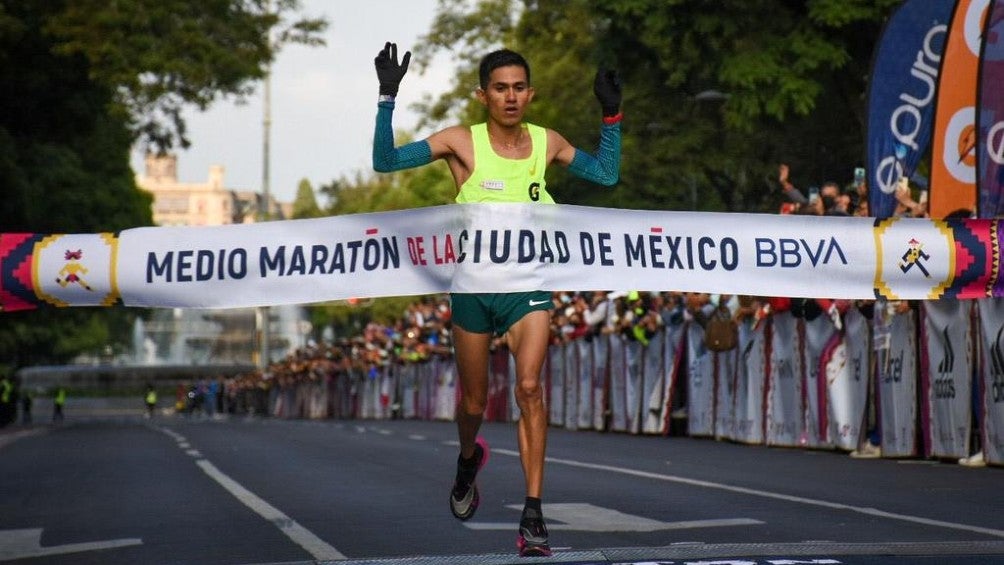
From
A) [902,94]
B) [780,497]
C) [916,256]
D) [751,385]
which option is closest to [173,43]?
[751,385]

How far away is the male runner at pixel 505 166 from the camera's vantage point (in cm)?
866

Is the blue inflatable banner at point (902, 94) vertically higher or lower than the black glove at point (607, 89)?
higher

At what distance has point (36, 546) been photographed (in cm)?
1026

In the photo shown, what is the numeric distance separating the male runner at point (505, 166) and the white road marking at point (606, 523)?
60.4 inches

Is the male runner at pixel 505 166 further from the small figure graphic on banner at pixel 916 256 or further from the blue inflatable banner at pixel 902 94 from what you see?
the blue inflatable banner at pixel 902 94

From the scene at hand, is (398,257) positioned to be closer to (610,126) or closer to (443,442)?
(610,126)

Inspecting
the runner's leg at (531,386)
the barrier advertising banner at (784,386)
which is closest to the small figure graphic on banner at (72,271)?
the runner's leg at (531,386)

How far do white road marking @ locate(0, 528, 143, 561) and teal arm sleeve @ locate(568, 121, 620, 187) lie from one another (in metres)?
3.05

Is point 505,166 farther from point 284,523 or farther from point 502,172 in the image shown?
point 284,523

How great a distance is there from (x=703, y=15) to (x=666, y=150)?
25.0 ft

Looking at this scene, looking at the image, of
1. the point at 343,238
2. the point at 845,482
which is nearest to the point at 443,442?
the point at 845,482

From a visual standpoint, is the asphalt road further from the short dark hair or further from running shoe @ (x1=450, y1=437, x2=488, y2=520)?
the short dark hair

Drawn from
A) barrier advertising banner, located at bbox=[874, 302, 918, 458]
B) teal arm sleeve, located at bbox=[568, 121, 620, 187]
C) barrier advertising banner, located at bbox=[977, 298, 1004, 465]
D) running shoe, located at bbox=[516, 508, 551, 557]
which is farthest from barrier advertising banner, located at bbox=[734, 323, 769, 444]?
running shoe, located at bbox=[516, 508, 551, 557]

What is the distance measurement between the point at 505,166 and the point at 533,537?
163 centimetres
